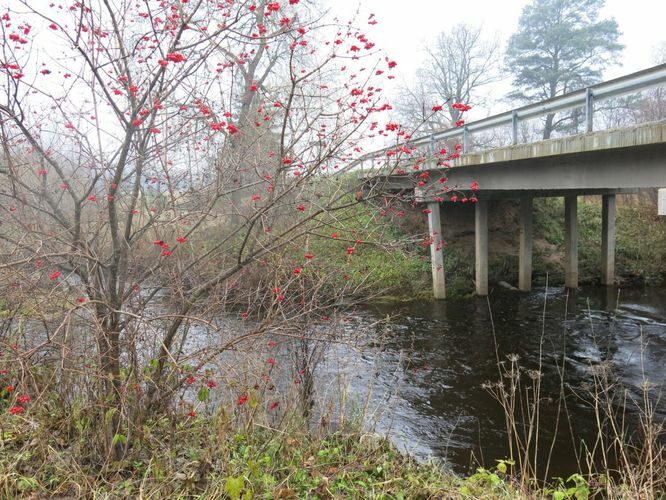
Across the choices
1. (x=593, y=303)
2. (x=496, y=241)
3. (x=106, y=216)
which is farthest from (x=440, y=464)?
(x=496, y=241)

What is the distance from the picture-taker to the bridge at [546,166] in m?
5.45

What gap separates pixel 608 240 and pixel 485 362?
827cm

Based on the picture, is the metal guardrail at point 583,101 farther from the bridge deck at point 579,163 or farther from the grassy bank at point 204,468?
the grassy bank at point 204,468

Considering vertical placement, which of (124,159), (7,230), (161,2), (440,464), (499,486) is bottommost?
(440,464)

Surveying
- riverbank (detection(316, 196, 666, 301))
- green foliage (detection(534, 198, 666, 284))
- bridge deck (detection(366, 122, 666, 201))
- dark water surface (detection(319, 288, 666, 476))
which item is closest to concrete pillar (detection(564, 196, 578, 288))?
dark water surface (detection(319, 288, 666, 476))

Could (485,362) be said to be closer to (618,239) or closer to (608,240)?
(608,240)

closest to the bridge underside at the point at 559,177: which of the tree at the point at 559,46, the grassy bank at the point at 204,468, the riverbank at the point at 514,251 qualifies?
the riverbank at the point at 514,251

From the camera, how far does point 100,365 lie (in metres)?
3.30

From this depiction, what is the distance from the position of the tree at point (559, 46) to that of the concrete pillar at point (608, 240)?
12.1 m

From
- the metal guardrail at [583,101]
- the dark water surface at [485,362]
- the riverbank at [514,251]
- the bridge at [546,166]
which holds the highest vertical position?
the metal guardrail at [583,101]

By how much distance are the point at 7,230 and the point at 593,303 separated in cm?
1323

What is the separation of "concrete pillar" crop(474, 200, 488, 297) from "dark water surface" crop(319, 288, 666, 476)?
52 cm

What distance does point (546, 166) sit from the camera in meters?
8.79

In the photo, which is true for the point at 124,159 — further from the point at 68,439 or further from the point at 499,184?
the point at 499,184
